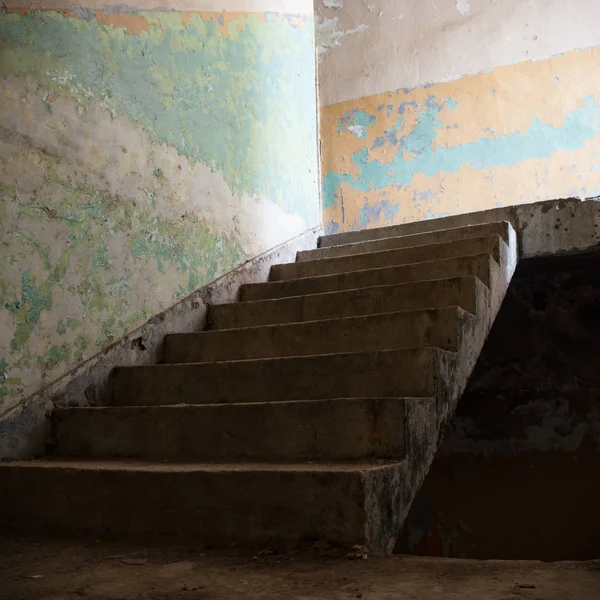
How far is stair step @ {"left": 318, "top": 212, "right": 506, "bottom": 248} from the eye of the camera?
3.40 meters

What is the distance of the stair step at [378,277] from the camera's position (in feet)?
8.89

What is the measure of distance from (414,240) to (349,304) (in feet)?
2.66

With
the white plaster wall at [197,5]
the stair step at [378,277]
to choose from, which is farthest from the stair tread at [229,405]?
the white plaster wall at [197,5]

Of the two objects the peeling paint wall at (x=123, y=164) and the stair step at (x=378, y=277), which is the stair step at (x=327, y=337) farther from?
the stair step at (x=378, y=277)

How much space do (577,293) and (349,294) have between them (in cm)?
199

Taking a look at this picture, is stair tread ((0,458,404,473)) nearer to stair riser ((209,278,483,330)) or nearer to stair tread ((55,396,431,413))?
stair tread ((55,396,431,413))

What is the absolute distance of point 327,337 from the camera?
2.48m

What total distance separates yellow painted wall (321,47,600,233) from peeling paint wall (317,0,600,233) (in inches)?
0.4

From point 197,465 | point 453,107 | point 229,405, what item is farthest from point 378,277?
point 453,107

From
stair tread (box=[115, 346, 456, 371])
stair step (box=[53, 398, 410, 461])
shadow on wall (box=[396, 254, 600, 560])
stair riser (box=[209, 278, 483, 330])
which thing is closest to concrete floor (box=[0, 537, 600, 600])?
stair step (box=[53, 398, 410, 461])

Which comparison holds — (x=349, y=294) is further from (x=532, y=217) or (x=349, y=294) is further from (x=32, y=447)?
(x=32, y=447)

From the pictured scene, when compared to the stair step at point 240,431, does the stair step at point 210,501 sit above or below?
below

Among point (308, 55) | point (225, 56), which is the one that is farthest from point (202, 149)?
point (308, 55)

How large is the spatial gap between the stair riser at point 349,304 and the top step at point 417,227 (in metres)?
0.80
